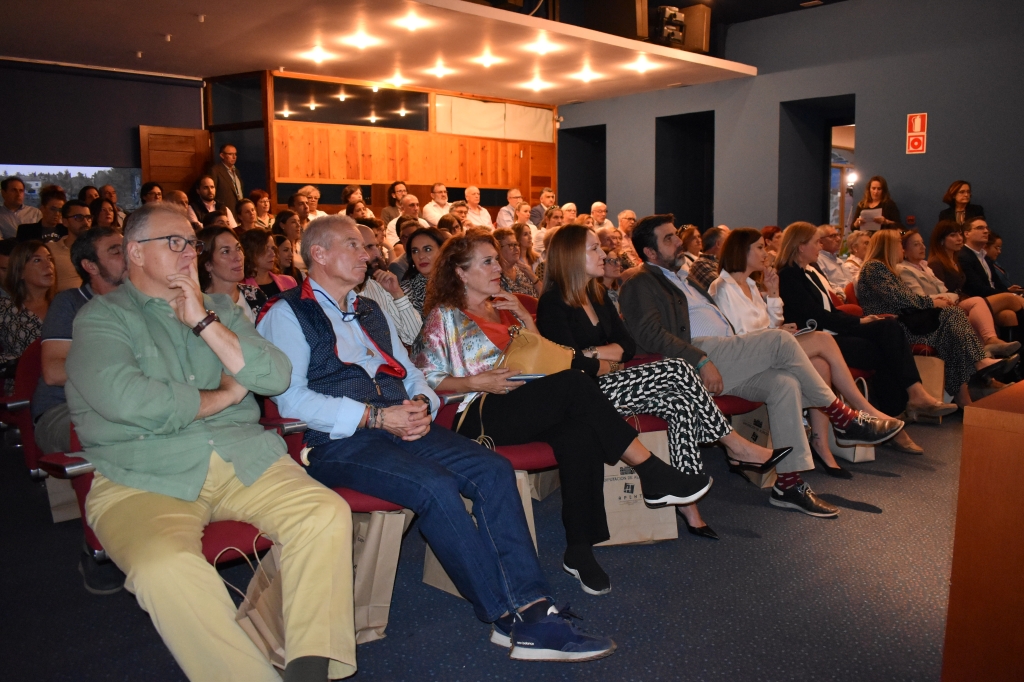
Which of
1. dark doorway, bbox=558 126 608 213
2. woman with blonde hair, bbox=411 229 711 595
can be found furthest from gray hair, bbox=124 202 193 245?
dark doorway, bbox=558 126 608 213

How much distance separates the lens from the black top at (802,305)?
13.9 ft

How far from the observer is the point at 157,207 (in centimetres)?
204

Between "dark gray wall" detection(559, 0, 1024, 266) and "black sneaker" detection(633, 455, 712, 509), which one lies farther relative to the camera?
"dark gray wall" detection(559, 0, 1024, 266)

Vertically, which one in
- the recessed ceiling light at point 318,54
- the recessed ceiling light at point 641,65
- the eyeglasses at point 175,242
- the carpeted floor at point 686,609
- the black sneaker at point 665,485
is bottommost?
the carpeted floor at point 686,609

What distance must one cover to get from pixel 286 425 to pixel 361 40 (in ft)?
21.9

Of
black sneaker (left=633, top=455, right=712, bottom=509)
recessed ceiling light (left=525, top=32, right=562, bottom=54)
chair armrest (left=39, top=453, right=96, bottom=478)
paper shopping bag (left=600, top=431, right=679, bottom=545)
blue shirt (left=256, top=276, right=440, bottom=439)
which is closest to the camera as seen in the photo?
chair armrest (left=39, top=453, right=96, bottom=478)

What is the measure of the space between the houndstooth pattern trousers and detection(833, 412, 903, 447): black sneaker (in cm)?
82

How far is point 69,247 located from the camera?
513 cm

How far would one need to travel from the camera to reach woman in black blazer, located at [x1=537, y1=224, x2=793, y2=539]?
2.90m

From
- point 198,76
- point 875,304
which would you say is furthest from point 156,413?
point 198,76

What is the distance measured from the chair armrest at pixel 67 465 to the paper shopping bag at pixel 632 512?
1.66 meters

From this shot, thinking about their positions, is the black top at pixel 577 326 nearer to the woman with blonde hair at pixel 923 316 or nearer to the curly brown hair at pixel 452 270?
the curly brown hair at pixel 452 270

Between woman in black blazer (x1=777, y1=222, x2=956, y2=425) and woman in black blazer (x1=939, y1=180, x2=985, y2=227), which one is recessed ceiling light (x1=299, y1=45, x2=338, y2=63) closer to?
woman in black blazer (x1=777, y1=222, x2=956, y2=425)

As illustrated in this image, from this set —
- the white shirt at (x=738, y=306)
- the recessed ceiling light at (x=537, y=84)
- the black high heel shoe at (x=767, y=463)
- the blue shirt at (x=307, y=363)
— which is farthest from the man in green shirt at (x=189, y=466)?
the recessed ceiling light at (x=537, y=84)
